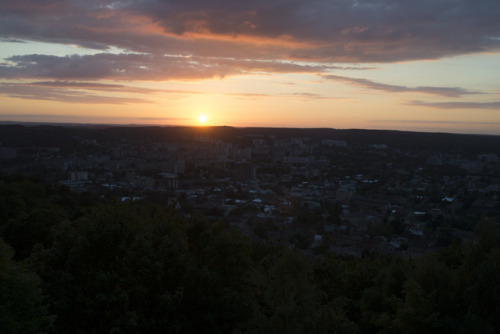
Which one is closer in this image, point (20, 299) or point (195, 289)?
point (20, 299)

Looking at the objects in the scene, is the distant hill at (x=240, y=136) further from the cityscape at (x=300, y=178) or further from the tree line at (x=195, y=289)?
the tree line at (x=195, y=289)

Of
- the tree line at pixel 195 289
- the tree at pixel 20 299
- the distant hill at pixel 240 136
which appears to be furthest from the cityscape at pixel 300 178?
the tree at pixel 20 299

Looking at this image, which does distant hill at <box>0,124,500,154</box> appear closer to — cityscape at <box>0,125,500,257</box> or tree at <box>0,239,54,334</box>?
cityscape at <box>0,125,500,257</box>

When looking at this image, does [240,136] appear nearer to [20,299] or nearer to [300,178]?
[300,178]

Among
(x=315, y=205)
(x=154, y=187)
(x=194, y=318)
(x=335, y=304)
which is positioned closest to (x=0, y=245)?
(x=194, y=318)

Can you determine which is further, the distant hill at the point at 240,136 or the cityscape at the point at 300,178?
the distant hill at the point at 240,136

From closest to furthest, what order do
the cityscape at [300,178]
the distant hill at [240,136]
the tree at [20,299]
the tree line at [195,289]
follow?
the tree at [20,299] → the tree line at [195,289] → the cityscape at [300,178] → the distant hill at [240,136]

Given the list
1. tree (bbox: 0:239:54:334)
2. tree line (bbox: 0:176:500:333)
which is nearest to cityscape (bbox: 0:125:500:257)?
tree line (bbox: 0:176:500:333)

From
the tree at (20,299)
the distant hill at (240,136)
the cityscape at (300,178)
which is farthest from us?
the distant hill at (240,136)

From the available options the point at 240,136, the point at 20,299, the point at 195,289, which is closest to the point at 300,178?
the point at 240,136
